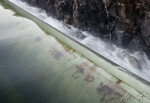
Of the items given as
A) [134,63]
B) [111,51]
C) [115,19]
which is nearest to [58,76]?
[134,63]

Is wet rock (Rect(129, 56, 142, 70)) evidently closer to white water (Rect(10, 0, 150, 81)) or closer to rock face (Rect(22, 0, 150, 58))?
white water (Rect(10, 0, 150, 81))

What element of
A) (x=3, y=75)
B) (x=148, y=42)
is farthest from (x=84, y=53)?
(x=148, y=42)

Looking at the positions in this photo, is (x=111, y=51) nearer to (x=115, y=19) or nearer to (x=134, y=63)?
(x=134, y=63)

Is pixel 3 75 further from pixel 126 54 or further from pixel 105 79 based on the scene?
pixel 126 54

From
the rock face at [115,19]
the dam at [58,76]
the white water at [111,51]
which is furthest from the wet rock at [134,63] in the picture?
the dam at [58,76]

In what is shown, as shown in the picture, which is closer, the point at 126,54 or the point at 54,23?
the point at 126,54
